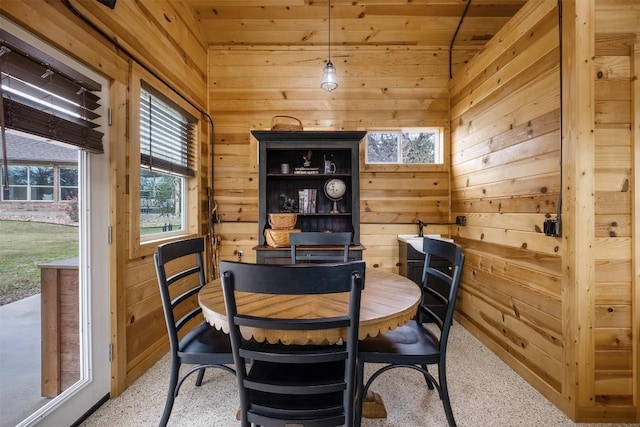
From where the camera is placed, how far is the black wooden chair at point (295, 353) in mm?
895

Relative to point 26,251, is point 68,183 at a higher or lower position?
higher

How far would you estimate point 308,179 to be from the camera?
3.28 m

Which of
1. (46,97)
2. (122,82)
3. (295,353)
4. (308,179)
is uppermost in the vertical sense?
(122,82)

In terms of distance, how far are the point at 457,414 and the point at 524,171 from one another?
5.51 feet

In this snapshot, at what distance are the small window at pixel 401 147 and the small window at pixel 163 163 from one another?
6.56 ft

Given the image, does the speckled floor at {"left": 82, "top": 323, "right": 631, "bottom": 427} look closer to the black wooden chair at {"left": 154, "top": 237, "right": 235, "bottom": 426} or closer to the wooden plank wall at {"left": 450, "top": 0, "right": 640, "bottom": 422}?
the wooden plank wall at {"left": 450, "top": 0, "right": 640, "bottom": 422}

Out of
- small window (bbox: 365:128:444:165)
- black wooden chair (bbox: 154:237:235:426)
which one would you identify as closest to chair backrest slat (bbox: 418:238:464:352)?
black wooden chair (bbox: 154:237:235:426)

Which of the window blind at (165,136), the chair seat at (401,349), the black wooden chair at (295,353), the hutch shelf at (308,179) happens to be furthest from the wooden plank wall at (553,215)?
the window blind at (165,136)

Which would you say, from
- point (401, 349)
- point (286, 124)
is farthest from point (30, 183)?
point (286, 124)

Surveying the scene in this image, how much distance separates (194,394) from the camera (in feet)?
6.05

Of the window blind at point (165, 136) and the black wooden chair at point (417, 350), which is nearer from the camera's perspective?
the black wooden chair at point (417, 350)

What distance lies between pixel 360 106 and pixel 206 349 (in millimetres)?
2886

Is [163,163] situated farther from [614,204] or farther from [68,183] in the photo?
[614,204]

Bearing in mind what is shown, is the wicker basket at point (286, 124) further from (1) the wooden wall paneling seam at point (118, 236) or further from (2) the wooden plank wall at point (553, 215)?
(2) the wooden plank wall at point (553, 215)
